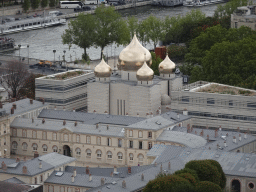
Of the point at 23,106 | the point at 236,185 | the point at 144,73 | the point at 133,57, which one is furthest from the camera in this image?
the point at 133,57

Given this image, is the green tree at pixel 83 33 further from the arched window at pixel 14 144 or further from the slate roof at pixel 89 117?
the arched window at pixel 14 144

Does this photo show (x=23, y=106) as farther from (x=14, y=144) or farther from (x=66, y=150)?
(x=66, y=150)

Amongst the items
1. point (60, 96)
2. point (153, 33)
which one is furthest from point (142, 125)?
point (153, 33)

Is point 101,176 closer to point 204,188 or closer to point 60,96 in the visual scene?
point 204,188

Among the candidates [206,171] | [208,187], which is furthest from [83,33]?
[208,187]

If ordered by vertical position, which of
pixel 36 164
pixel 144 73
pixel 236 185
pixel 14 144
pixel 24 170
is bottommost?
pixel 14 144

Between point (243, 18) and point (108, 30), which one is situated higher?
point (243, 18)

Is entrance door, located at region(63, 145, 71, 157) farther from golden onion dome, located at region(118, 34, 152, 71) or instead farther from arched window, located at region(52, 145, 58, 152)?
golden onion dome, located at region(118, 34, 152, 71)
